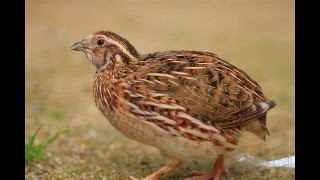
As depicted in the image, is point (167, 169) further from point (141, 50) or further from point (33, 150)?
point (141, 50)

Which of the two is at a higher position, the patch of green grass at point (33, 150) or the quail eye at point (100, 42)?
the quail eye at point (100, 42)

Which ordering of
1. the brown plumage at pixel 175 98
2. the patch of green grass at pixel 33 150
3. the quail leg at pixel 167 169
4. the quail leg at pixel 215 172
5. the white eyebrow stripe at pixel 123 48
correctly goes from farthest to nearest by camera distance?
the patch of green grass at pixel 33 150
the quail leg at pixel 215 172
the quail leg at pixel 167 169
the white eyebrow stripe at pixel 123 48
the brown plumage at pixel 175 98

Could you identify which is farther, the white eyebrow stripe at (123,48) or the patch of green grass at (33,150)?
the patch of green grass at (33,150)

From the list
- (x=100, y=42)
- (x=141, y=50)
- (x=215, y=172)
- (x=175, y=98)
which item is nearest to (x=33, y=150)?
(x=100, y=42)

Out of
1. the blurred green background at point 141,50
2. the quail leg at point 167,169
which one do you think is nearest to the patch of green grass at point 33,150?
the blurred green background at point 141,50

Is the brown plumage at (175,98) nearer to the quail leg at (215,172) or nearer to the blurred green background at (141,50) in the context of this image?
the quail leg at (215,172)

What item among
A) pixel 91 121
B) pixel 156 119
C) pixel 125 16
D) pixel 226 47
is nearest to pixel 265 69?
pixel 226 47

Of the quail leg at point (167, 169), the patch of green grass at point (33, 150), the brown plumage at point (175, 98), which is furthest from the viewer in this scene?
the patch of green grass at point (33, 150)
